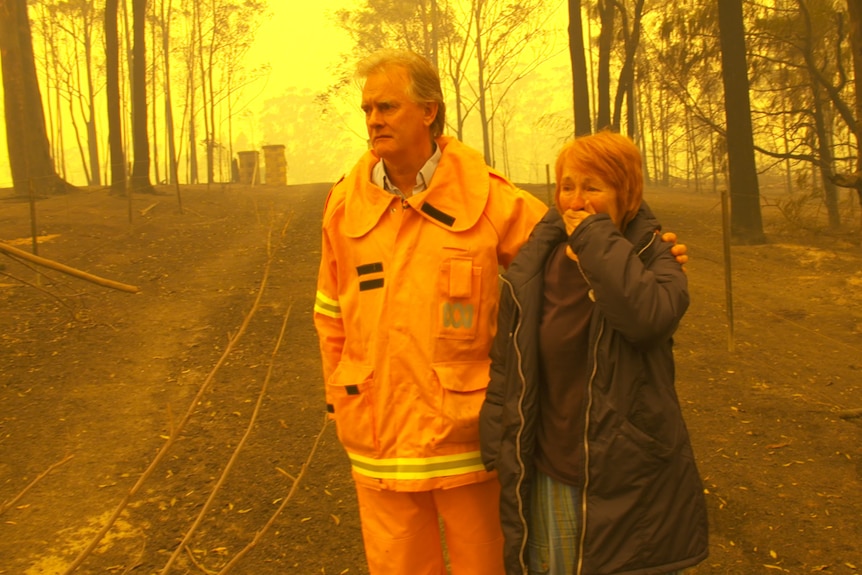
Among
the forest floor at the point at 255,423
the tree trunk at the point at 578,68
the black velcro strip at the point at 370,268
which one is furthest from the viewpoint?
the tree trunk at the point at 578,68

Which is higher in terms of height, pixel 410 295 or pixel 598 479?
pixel 410 295

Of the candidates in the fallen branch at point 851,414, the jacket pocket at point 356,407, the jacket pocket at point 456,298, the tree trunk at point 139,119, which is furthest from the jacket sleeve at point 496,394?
the tree trunk at point 139,119

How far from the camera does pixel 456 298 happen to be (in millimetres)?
2203

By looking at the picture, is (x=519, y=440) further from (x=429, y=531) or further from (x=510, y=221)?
(x=510, y=221)

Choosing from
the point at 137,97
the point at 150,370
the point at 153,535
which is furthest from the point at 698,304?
the point at 137,97

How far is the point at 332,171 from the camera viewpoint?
109562mm

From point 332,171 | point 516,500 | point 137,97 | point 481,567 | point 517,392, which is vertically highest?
point 332,171

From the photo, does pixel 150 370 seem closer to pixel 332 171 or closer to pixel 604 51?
pixel 604 51

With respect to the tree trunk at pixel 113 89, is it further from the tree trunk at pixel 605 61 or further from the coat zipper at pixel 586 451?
the coat zipper at pixel 586 451

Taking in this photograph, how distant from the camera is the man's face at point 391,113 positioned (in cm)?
226

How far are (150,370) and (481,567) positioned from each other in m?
5.12

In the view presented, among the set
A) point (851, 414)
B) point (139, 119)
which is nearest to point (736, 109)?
point (851, 414)

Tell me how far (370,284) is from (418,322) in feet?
0.61

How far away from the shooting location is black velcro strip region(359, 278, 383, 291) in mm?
2271
